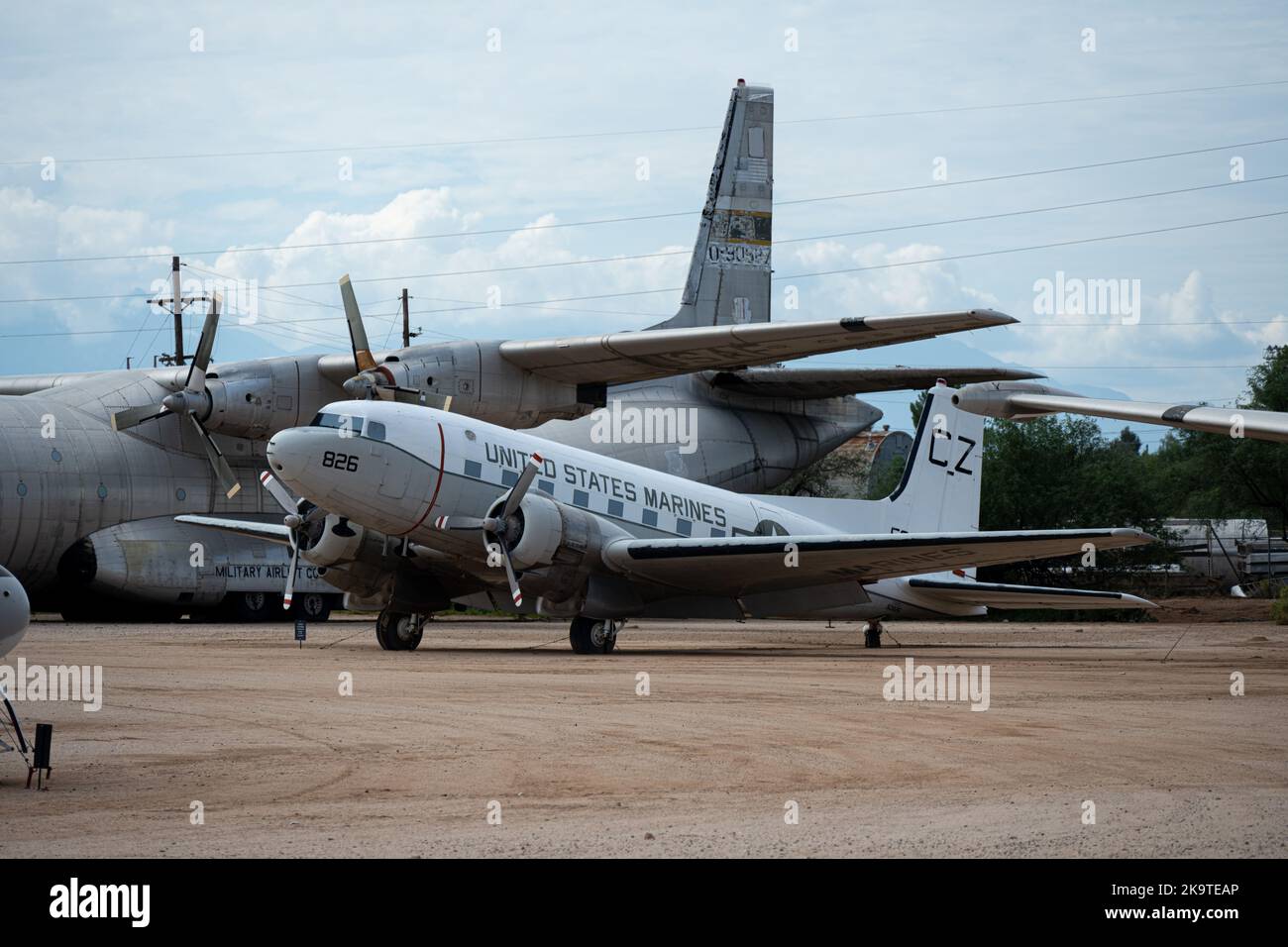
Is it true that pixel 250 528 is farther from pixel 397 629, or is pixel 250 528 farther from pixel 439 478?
pixel 439 478

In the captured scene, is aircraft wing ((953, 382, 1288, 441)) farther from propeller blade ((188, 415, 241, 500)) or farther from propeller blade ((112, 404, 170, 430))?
propeller blade ((112, 404, 170, 430))

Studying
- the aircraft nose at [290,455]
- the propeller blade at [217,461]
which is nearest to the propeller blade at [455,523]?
the aircraft nose at [290,455]

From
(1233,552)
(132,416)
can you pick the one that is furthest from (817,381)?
(1233,552)

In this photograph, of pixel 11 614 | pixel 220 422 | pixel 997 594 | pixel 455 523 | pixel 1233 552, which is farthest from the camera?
pixel 1233 552

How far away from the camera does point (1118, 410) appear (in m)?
18.0

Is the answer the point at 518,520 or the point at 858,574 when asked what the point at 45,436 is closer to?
the point at 518,520

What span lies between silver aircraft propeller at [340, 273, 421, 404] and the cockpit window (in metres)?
5.78

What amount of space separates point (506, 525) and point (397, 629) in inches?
128

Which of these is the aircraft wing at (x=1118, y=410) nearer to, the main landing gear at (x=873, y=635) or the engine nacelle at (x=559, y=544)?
the engine nacelle at (x=559, y=544)
